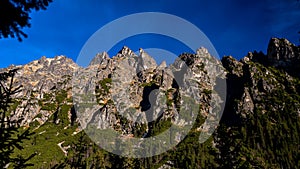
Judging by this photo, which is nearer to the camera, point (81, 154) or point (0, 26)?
point (0, 26)

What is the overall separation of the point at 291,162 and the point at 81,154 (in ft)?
669

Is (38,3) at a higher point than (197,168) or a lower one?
→ lower

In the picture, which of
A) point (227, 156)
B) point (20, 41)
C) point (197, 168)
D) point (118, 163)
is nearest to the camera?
point (20, 41)

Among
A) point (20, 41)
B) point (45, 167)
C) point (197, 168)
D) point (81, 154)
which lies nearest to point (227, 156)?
point (81, 154)

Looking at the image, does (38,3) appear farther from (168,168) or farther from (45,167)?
(45,167)

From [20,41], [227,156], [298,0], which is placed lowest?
[227,156]

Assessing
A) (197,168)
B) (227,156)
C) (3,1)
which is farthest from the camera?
(197,168)

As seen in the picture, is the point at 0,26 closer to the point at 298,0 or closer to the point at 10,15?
the point at 10,15

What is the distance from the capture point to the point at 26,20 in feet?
29.7

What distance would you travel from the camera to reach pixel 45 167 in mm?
197125

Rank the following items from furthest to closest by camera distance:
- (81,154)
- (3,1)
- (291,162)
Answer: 1. (291,162)
2. (81,154)
3. (3,1)

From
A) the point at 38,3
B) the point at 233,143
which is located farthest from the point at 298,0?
the point at 233,143

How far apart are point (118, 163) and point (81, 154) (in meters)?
7.63

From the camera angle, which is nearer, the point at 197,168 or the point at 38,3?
the point at 38,3
